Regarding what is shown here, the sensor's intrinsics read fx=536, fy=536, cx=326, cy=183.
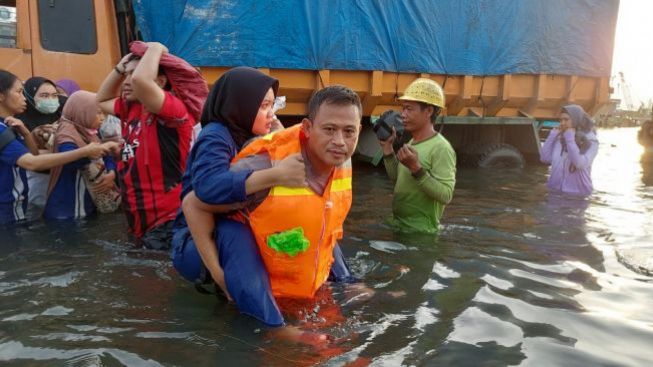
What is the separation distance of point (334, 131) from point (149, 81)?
1.41 meters

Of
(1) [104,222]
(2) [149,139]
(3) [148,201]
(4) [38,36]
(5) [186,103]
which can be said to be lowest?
(1) [104,222]

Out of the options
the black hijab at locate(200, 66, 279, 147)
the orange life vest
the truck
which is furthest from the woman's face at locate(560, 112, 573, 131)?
the black hijab at locate(200, 66, 279, 147)

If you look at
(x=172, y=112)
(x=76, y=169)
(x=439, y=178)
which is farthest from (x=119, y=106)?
(x=439, y=178)

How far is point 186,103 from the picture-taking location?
3666 millimetres

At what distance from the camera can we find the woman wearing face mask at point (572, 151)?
690 cm

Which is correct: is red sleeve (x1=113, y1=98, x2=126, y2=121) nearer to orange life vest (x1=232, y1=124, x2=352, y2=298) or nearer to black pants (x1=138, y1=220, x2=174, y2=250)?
black pants (x1=138, y1=220, x2=174, y2=250)

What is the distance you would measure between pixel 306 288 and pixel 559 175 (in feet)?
18.2

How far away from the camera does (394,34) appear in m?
8.00

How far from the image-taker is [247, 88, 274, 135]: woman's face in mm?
2810

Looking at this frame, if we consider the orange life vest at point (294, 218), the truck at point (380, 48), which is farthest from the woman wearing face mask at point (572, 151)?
the orange life vest at point (294, 218)

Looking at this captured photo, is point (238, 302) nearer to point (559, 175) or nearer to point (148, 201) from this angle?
point (148, 201)

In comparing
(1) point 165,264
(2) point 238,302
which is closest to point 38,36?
(1) point 165,264

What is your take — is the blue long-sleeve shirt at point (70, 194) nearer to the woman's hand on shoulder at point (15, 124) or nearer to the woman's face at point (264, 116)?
the woman's hand on shoulder at point (15, 124)

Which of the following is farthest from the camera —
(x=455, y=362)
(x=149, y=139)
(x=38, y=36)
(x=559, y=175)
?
(x=559, y=175)
